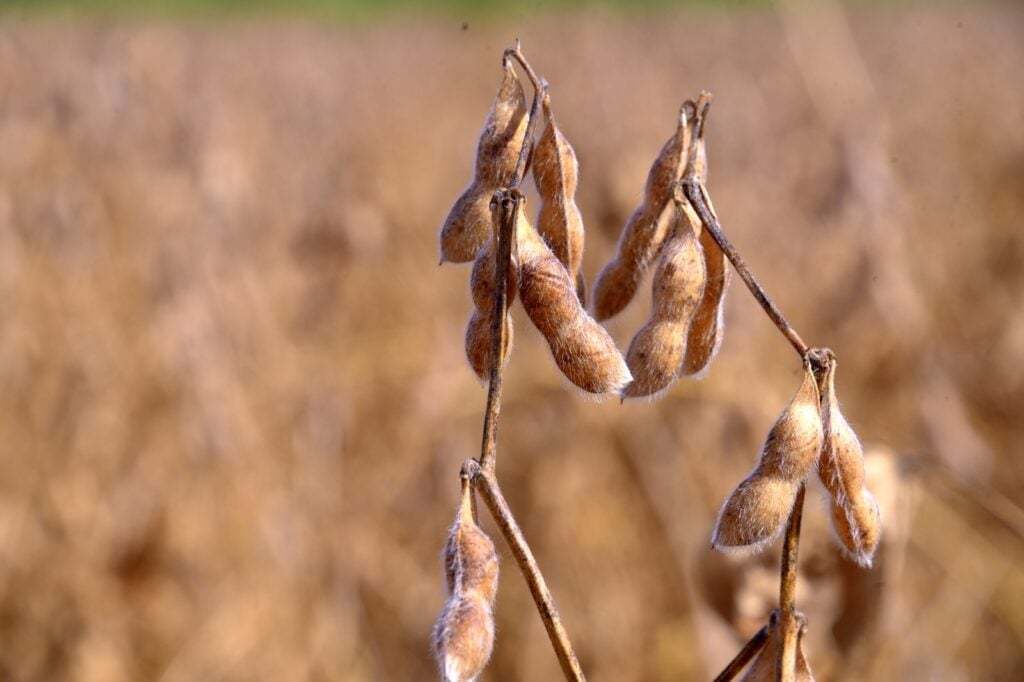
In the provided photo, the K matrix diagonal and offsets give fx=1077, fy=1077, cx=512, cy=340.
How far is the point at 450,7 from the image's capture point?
9195mm

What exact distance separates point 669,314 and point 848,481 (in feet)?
0.72

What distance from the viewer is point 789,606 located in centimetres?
87

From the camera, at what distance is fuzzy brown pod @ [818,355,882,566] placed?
94 cm

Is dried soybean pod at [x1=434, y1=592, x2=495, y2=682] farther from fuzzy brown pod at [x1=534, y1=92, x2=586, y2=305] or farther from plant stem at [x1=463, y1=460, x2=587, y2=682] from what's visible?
fuzzy brown pod at [x1=534, y1=92, x2=586, y2=305]

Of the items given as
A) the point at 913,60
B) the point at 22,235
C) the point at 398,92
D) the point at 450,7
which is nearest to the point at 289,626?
the point at 22,235

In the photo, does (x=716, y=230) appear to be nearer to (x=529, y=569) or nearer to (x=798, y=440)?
(x=798, y=440)

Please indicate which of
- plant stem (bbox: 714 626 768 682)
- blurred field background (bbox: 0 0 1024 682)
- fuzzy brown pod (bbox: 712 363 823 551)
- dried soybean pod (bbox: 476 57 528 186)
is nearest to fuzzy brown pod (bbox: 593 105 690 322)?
dried soybean pod (bbox: 476 57 528 186)

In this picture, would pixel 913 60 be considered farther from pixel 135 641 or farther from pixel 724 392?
pixel 135 641

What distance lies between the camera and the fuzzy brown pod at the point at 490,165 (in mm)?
1020

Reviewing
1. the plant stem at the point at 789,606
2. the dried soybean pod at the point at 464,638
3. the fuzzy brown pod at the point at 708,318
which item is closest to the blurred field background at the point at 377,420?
the fuzzy brown pod at the point at 708,318

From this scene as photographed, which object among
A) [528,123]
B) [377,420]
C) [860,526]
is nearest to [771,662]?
[860,526]

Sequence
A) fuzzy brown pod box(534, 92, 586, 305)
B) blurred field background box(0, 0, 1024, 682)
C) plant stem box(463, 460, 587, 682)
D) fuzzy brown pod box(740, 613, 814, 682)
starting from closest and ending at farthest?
plant stem box(463, 460, 587, 682) < fuzzy brown pod box(740, 613, 814, 682) < fuzzy brown pod box(534, 92, 586, 305) < blurred field background box(0, 0, 1024, 682)

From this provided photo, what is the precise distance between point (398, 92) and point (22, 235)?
4555 millimetres

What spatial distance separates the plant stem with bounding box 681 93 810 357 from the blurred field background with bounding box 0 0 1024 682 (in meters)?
0.75
